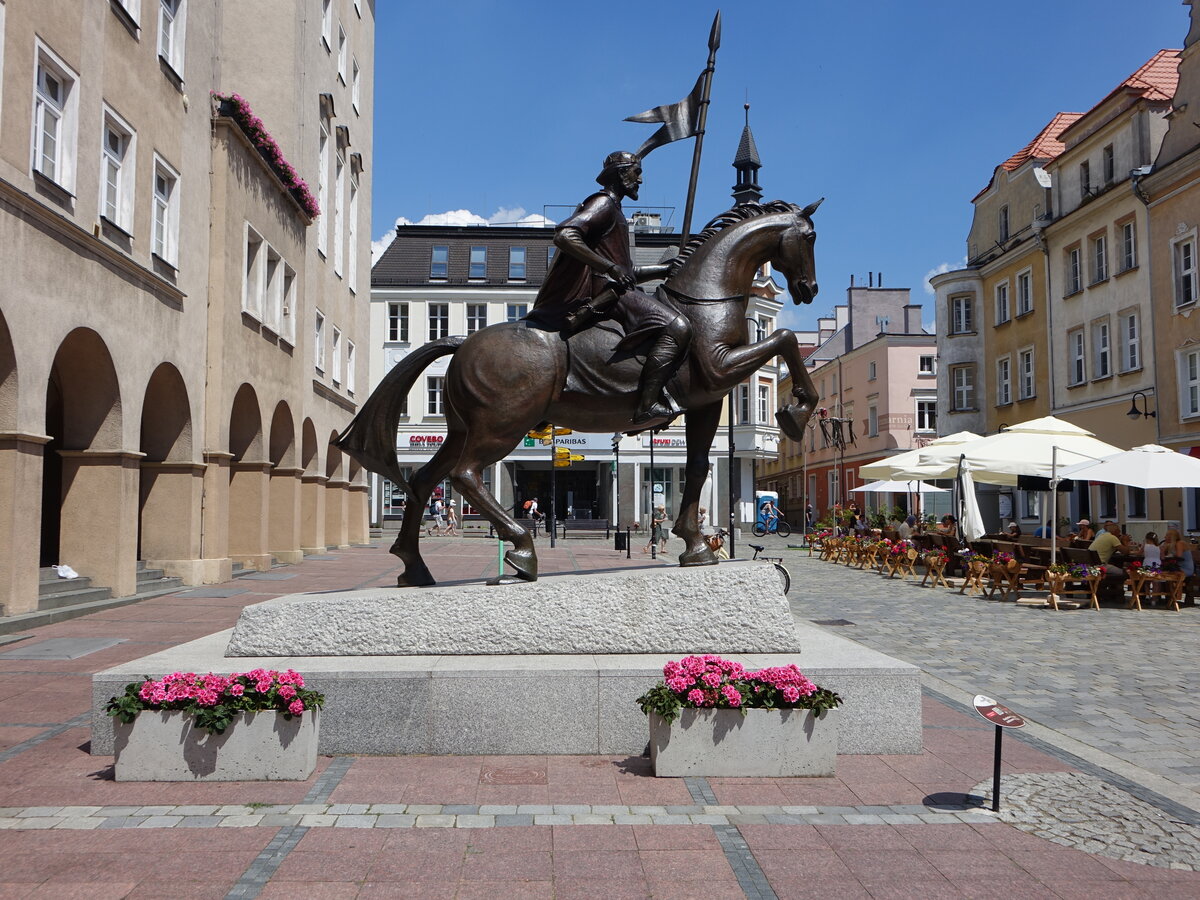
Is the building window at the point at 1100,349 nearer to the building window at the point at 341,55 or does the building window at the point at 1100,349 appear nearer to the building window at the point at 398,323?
the building window at the point at 341,55

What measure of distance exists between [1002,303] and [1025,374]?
151 inches

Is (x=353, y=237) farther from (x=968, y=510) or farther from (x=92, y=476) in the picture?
(x=968, y=510)

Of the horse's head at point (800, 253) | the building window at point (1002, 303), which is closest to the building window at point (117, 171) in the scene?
the horse's head at point (800, 253)

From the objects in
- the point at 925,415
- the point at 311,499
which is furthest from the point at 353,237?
the point at 925,415

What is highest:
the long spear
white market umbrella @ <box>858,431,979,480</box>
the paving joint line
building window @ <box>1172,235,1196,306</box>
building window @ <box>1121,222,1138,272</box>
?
building window @ <box>1121,222,1138,272</box>

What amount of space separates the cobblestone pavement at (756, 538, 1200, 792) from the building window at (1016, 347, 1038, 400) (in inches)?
793

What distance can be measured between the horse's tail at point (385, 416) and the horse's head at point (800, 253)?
2616 mm

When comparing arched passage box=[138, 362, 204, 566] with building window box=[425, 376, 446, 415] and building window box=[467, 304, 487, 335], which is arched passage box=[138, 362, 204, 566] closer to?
building window box=[425, 376, 446, 415]

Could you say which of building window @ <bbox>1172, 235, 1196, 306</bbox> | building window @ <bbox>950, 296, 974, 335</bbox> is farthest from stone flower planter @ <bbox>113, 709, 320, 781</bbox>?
building window @ <bbox>950, 296, 974, 335</bbox>

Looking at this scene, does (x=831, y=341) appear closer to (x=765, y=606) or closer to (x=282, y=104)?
(x=282, y=104)

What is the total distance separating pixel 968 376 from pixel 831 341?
35.1 meters

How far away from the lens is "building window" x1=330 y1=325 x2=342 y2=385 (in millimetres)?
32969

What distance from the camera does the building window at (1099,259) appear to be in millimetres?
32116

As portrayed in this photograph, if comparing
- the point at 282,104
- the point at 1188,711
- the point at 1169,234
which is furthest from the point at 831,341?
the point at 1188,711
